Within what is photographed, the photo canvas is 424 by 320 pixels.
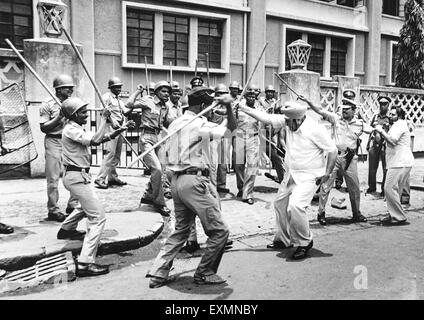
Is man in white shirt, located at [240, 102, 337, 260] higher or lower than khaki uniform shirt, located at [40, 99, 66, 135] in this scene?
lower

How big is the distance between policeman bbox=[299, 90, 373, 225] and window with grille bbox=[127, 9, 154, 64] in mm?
8905

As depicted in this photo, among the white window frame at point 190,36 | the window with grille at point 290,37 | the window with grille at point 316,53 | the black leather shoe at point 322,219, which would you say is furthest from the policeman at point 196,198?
the window with grille at point 316,53

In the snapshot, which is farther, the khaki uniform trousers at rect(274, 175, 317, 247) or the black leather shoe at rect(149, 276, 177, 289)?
the khaki uniform trousers at rect(274, 175, 317, 247)

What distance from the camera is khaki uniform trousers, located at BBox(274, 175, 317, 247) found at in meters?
5.74

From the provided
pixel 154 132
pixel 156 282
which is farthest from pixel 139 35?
pixel 156 282

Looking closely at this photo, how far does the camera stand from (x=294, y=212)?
18.9ft

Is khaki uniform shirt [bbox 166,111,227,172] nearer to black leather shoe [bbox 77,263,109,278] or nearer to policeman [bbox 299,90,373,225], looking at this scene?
black leather shoe [bbox 77,263,109,278]

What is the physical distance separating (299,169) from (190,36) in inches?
457

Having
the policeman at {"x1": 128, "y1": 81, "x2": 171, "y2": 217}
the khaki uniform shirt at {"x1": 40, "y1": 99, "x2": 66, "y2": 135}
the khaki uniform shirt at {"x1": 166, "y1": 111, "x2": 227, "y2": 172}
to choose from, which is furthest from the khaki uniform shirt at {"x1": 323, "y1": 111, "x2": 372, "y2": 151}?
the khaki uniform shirt at {"x1": 40, "y1": 99, "x2": 66, "y2": 135}

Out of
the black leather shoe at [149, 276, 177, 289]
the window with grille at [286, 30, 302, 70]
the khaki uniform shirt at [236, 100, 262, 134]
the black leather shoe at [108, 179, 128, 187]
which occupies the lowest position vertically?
the black leather shoe at [149, 276, 177, 289]

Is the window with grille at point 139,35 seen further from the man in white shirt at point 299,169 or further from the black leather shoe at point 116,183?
the man in white shirt at point 299,169

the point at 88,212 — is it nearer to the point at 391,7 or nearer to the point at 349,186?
the point at 349,186

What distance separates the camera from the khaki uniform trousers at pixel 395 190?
760cm

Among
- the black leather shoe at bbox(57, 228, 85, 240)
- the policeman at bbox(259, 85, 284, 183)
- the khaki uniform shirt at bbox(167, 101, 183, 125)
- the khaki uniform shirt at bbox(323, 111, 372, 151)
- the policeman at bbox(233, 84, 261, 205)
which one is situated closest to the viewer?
the black leather shoe at bbox(57, 228, 85, 240)
